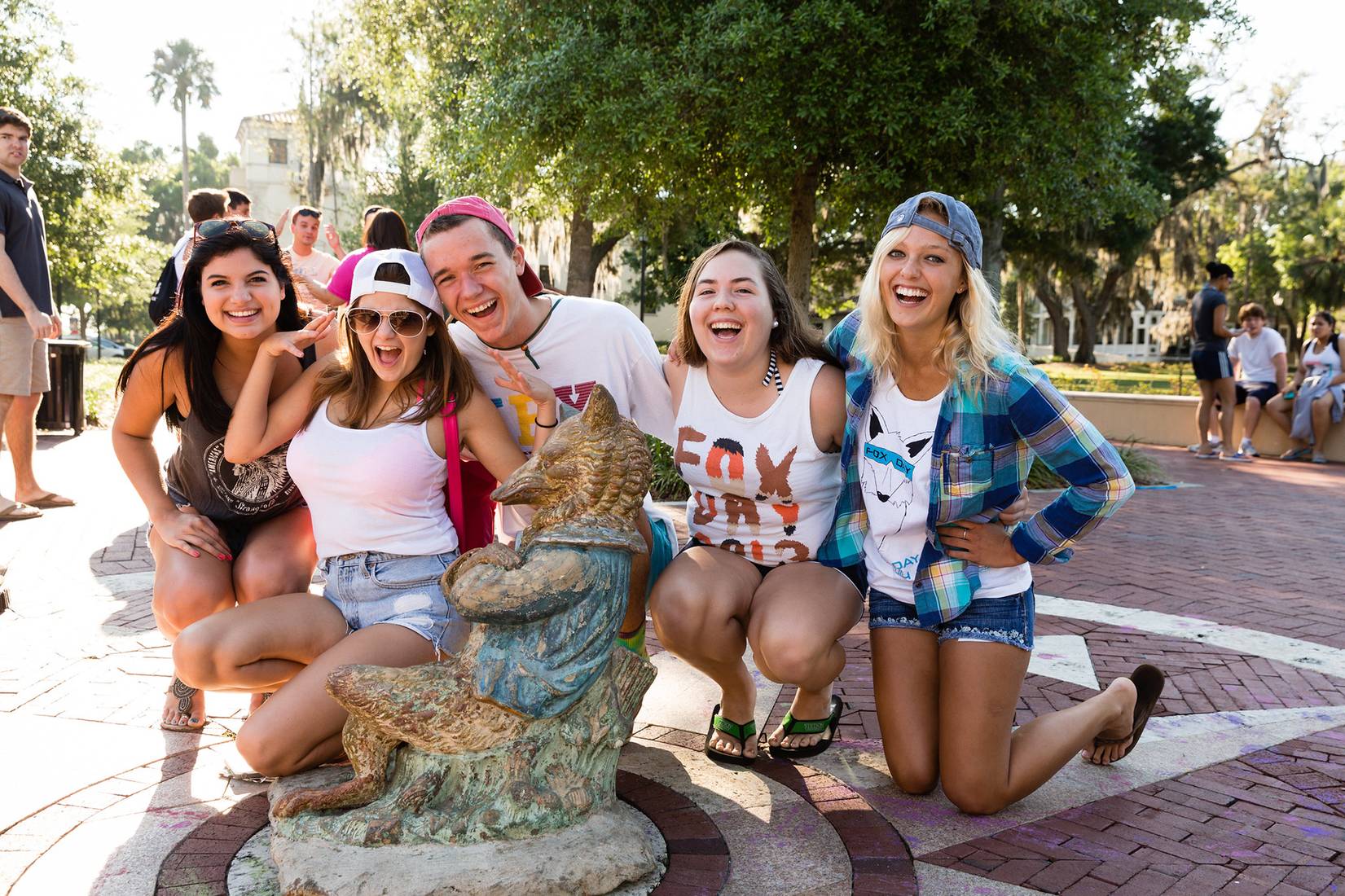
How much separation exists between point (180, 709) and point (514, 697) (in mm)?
1747

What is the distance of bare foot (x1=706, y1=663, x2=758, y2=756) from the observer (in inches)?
131

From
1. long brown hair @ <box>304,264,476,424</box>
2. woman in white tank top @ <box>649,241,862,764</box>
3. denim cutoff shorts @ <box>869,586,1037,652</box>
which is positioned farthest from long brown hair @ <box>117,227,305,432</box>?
denim cutoff shorts @ <box>869,586,1037,652</box>

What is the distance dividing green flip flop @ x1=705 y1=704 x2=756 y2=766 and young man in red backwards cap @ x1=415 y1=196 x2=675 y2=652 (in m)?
0.41

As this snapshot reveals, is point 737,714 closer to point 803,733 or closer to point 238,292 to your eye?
point 803,733

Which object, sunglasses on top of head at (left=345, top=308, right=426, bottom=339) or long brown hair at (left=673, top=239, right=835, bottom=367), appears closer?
sunglasses on top of head at (left=345, top=308, right=426, bottom=339)

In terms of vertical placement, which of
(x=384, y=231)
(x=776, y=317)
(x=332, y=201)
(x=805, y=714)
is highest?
(x=332, y=201)

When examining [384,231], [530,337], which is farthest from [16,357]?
[530,337]

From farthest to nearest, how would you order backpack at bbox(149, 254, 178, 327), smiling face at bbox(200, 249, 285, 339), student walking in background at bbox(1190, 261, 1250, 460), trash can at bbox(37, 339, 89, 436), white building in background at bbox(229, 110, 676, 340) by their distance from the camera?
white building in background at bbox(229, 110, 676, 340)
student walking in background at bbox(1190, 261, 1250, 460)
trash can at bbox(37, 339, 89, 436)
backpack at bbox(149, 254, 178, 327)
smiling face at bbox(200, 249, 285, 339)

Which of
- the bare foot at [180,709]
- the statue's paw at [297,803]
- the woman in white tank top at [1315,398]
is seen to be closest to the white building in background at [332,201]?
the woman in white tank top at [1315,398]

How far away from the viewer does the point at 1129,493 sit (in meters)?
3.09

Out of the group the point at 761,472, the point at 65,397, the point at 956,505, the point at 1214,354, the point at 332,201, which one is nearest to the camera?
the point at 956,505

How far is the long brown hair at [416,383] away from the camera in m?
3.09

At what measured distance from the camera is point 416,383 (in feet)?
10.2

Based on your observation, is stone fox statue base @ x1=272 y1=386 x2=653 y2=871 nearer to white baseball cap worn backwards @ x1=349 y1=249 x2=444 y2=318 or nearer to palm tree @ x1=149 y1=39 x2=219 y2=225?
white baseball cap worn backwards @ x1=349 y1=249 x2=444 y2=318
